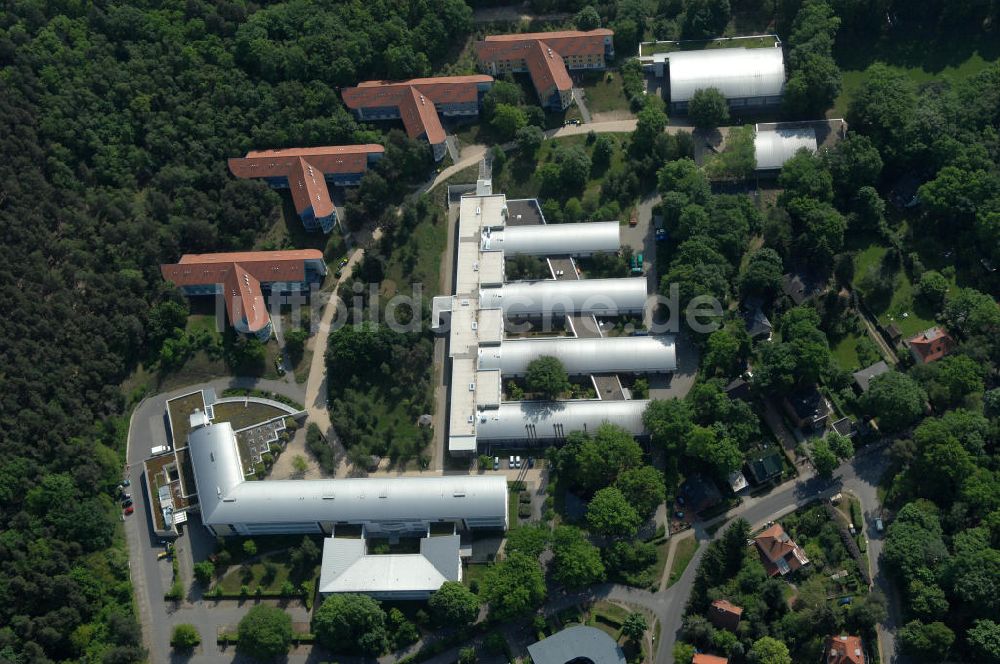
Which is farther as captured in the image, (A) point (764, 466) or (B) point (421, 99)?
(B) point (421, 99)

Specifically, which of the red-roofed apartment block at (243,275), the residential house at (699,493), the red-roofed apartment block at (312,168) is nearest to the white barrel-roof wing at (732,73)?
the red-roofed apartment block at (312,168)

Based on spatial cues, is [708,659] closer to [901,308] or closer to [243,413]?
[901,308]

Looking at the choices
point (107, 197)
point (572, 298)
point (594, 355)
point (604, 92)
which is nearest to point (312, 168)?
point (107, 197)

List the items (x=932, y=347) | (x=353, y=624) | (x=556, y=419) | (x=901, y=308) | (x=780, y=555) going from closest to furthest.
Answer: (x=353, y=624) < (x=780, y=555) < (x=932, y=347) < (x=556, y=419) < (x=901, y=308)

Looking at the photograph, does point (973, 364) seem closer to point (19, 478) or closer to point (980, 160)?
point (980, 160)

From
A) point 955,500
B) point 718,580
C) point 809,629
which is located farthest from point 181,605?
point 955,500

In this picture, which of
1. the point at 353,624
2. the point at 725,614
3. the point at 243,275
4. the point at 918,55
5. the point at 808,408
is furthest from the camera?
the point at 918,55

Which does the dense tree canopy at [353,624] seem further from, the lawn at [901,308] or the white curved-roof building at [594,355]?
the lawn at [901,308]

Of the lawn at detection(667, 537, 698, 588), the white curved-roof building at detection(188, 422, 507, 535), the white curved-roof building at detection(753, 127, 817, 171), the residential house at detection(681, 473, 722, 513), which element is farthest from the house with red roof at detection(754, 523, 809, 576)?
the white curved-roof building at detection(753, 127, 817, 171)
